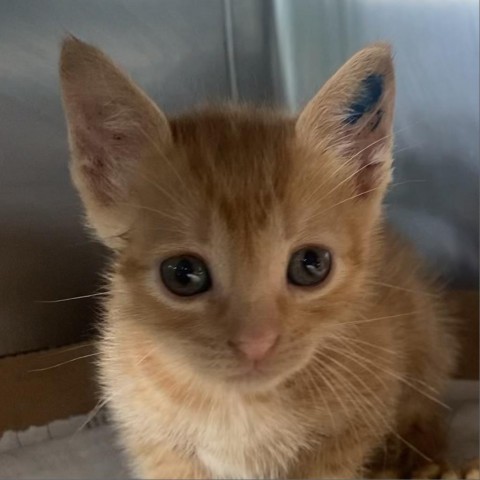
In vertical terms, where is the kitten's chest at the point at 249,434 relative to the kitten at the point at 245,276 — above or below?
below

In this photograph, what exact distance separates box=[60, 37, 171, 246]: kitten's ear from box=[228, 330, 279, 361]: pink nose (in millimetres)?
245

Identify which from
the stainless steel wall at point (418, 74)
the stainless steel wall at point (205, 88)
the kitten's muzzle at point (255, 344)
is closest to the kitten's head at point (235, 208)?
the kitten's muzzle at point (255, 344)

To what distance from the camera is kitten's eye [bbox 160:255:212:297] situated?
1104mm

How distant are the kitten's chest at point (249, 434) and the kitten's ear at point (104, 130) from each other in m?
0.29

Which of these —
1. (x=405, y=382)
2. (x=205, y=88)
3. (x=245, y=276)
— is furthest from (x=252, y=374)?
(x=205, y=88)

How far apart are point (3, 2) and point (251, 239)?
20.9 inches

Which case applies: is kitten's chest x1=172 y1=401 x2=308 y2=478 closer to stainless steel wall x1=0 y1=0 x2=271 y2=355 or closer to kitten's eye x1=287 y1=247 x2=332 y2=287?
kitten's eye x1=287 y1=247 x2=332 y2=287

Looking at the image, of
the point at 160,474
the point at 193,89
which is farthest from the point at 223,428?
the point at 193,89

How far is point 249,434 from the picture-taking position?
1256 millimetres

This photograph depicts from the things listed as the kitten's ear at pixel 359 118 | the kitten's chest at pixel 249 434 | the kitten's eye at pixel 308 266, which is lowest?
the kitten's chest at pixel 249 434

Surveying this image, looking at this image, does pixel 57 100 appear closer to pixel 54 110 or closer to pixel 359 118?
pixel 54 110

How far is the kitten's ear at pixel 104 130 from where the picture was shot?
1117 mm

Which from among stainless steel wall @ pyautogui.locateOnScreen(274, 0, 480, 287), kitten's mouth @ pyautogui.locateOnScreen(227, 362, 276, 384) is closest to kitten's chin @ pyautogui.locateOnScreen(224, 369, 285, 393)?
kitten's mouth @ pyautogui.locateOnScreen(227, 362, 276, 384)

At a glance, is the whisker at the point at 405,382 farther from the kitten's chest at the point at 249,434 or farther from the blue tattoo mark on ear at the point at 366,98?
the blue tattoo mark on ear at the point at 366,98
